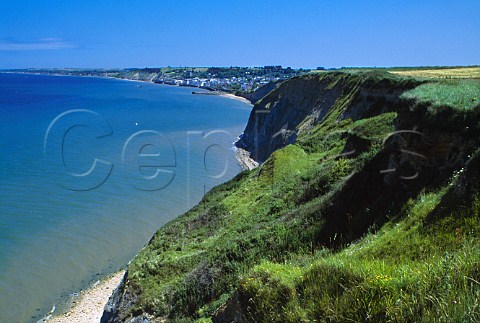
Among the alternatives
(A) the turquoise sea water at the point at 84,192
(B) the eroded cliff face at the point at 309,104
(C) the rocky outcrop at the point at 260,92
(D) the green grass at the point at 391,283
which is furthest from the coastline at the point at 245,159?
(C) the rocky outcrop at the point at 260,92

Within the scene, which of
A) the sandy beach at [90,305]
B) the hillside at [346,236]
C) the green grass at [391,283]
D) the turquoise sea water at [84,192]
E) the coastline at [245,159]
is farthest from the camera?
the coastline at [245,159]

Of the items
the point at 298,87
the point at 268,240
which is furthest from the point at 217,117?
the point at 268,240

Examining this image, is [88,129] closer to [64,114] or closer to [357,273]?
[64,114]

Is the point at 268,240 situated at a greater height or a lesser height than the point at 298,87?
lesser

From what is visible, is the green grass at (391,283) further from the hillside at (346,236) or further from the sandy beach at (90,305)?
the sandy beach at (90,305)

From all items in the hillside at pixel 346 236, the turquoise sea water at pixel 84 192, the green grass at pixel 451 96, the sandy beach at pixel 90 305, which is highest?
the green grass at pixel 451 96

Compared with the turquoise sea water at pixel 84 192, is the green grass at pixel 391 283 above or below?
above

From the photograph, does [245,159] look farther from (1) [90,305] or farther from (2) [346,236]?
(2) [346,236]
